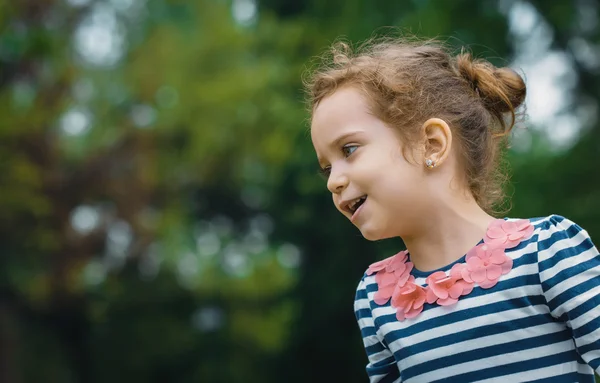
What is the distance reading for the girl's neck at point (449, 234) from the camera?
187 centimetres

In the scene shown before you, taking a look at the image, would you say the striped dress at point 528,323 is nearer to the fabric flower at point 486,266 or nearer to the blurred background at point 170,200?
the fabric flower at point 486,266

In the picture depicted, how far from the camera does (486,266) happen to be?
1.77m

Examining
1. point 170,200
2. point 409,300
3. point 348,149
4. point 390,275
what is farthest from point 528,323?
point 170,200

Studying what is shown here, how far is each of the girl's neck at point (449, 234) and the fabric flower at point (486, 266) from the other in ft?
0.16

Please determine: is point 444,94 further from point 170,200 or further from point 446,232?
point 170,200

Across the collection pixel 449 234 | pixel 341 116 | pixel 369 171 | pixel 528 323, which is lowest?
pixel 528 323

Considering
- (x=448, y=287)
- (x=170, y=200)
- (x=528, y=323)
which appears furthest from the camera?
(x=170, y=200)

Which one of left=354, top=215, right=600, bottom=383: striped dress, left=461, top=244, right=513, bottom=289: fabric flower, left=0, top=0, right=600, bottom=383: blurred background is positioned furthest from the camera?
left=0, top=0, right=600, bottom=383: blurred background

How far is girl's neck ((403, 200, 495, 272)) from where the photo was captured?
187cm

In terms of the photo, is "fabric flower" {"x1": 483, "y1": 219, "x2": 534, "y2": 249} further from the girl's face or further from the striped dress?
the girl's face

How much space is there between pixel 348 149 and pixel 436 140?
0.20 m

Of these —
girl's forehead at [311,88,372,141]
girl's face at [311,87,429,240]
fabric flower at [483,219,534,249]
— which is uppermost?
girl's forehead at [311,88,372,141]

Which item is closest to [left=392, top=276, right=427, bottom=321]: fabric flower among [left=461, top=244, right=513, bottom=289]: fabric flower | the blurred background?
[left=461, top=244, right=513, bottom=289]: fabric flower

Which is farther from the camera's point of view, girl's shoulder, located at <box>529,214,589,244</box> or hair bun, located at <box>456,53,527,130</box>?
hair bun, located at <box>456,53,527,130</box>
